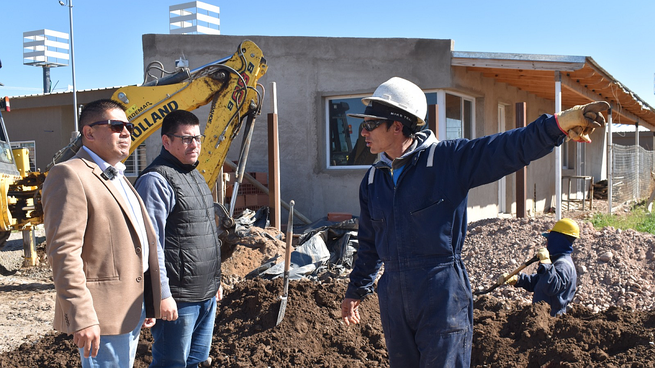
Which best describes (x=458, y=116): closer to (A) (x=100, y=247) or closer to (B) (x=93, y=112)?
(B) (x=93, y=112)

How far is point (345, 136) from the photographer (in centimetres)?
1131

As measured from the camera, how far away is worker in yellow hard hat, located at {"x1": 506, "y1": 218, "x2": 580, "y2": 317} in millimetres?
4469

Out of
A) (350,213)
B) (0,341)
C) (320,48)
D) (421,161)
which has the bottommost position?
(0,341)

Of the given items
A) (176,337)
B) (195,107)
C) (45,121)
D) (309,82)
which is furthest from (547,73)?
(45,121)

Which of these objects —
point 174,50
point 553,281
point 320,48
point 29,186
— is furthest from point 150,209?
point 174,50

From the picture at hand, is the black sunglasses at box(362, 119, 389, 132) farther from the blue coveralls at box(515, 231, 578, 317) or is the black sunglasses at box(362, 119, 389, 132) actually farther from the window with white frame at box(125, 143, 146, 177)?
the window with white frame at box(125, 143, 146, 177)

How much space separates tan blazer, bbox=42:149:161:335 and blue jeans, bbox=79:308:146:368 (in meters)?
0.06

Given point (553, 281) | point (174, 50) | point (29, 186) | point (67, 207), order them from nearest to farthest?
point (67, 207) < point (553, 281) < point (29, 186) < point (174, 50)

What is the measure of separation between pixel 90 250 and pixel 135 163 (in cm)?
1305

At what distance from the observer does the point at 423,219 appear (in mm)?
2627

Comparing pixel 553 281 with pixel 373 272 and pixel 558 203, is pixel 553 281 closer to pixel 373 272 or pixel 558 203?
pixel 373 272

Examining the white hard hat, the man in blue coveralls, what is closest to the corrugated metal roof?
the white hard hat

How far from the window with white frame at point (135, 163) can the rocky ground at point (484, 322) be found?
7619 mm

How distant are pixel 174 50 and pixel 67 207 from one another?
413 inches
